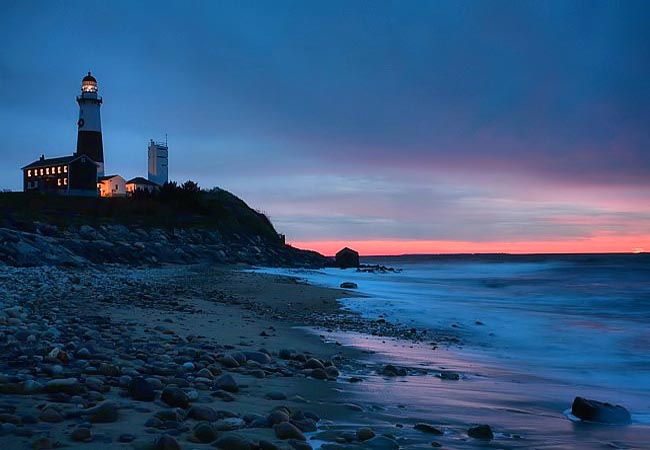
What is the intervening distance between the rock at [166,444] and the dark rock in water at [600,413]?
297 centimetres

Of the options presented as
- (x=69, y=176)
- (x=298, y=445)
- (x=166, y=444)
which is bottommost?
(x=298, y=445)

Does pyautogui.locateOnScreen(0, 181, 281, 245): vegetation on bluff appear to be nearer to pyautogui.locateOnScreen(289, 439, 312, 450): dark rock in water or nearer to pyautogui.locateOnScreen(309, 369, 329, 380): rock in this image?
pyautogui.locateOnScreen(309, 369, 329, 380): rock

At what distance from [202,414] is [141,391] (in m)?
0.47

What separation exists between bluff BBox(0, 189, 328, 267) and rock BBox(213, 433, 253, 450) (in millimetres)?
11908

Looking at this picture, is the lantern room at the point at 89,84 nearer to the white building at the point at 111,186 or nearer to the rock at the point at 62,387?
the white building at the point at 111,186

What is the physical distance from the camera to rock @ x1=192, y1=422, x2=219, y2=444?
2363 mm

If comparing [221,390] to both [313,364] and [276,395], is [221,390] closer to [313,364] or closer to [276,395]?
[276,395]

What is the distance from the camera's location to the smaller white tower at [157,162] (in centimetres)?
5341

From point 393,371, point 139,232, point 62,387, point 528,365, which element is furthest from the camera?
point 139,232

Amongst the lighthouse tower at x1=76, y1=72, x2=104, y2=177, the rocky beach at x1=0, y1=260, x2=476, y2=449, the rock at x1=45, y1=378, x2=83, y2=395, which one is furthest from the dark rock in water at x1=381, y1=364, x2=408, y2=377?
the lighthouse tower at x1=76, y1=72, x2=104, y2=177

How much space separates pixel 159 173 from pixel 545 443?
5465 cm

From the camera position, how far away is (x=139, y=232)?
84.8 feet

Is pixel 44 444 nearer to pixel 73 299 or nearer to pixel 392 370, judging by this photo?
pixel 392 370

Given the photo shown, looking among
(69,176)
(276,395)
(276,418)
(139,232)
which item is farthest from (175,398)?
(69,176)
